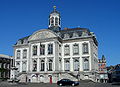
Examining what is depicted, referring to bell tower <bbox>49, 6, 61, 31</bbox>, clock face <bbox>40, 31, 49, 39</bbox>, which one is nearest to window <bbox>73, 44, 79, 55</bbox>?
clock face <bbox>40, 31, 49, 39</bbox>

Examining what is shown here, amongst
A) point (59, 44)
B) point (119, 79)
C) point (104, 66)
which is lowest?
point (119, 79)

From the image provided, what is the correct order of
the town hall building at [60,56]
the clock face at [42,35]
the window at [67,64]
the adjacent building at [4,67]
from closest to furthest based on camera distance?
1. the town hall building at [60,56]
2. the window at [67,64]
3. the clock face at [42,35]
4. the adjacent building at [4,67]

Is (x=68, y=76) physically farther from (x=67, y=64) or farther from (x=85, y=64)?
(x=85, y=64)

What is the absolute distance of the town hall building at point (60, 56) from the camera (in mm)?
49156

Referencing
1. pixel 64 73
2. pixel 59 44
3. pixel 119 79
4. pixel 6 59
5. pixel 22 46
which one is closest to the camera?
pixel 64 73

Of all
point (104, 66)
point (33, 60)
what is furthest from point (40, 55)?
point (104, 66)

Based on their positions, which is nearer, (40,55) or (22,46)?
(40,55)

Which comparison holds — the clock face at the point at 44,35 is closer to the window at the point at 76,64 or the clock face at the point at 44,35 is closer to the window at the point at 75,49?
the window at the point at 75,49

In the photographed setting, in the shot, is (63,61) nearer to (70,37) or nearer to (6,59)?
(70,37)

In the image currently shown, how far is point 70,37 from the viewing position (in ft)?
173

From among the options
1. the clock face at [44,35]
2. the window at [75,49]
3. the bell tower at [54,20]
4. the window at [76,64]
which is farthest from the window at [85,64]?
the bell tower at [54,20]

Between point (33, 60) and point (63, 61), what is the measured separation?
26.9ft

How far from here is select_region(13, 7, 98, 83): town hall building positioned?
4916 centimetres

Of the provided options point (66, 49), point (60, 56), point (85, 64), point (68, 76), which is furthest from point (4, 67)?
point (85, 64)
